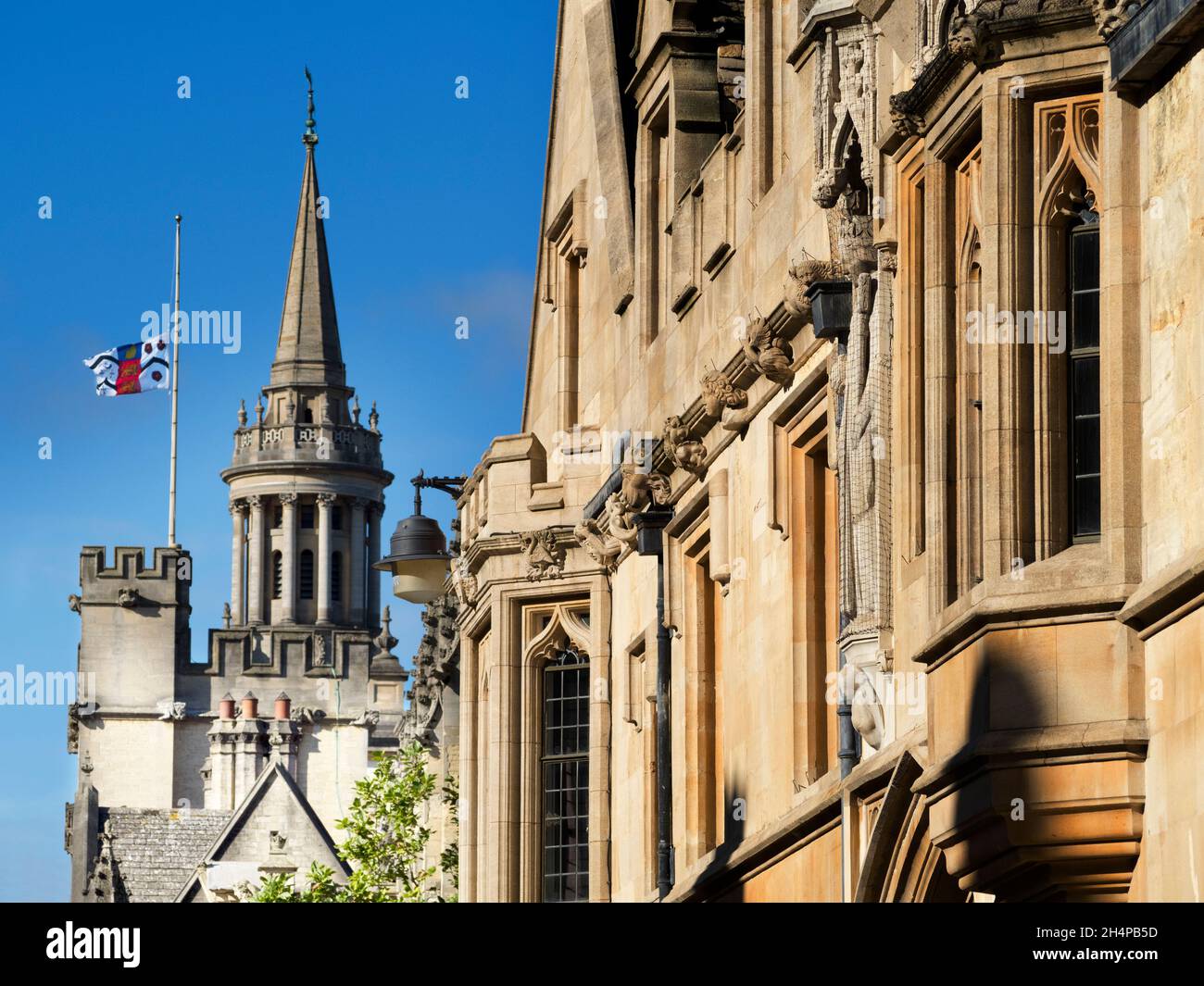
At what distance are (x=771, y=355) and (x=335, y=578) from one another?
515ft

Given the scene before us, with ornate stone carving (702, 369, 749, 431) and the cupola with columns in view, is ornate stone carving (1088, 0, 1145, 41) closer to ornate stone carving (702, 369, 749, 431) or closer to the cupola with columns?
ornate stone carving (702, 369, 749, 431)

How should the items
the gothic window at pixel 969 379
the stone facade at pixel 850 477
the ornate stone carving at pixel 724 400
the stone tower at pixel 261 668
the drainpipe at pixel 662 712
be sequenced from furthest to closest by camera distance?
1. the stone tower at pixel 261 668
2. the drainpipe at pixel 662 712
3. the ornate stone carving at pixel 724 400
4. the gothic window at pixel 969 379
5. the stone facade at pixel 850 477

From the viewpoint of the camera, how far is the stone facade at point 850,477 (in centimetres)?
1252

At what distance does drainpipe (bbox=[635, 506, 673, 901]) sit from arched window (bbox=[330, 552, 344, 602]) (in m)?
152

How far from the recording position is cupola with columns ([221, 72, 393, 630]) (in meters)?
175

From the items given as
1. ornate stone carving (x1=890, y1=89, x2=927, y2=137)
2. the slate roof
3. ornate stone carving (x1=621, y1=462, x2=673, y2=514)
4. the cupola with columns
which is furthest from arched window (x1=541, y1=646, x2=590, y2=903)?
the cupola with columns

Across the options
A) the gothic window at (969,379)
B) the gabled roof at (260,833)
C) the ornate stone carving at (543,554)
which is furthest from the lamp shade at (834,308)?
the gabled roof at (260,833)

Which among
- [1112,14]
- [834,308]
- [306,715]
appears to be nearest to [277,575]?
[306,715]

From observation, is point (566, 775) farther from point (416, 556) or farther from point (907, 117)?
point (907, 117)

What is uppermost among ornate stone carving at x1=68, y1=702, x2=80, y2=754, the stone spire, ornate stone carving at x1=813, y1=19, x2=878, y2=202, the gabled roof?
the stone spire

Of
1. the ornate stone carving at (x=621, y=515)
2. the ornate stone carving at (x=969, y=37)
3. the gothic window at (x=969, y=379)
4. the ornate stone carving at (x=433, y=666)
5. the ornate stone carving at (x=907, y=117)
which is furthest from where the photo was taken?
the ornate stone carving at (x=433, y=666)

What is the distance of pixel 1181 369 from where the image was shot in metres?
12.0

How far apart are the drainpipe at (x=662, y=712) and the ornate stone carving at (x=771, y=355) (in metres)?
3.25

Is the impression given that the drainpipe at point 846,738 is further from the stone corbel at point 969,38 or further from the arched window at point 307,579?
the arched window at point 307,579
